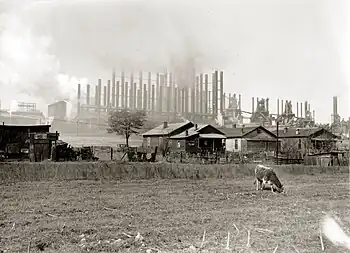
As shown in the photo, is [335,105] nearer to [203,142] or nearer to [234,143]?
[203,142]

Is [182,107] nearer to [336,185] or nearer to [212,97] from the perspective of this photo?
[212,97]

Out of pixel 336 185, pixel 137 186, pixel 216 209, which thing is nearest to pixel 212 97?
pixel 216 209

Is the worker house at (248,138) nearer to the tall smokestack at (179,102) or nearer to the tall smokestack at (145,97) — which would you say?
the tall smokestack at (179,102)

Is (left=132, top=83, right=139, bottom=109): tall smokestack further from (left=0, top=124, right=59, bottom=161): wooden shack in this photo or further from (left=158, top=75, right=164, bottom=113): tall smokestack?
(left=0, top=124, right=59, bottom=161): wooden shack

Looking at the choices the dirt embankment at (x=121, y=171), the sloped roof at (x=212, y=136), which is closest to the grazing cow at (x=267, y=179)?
the dirt embankment at (x=121, y=171)

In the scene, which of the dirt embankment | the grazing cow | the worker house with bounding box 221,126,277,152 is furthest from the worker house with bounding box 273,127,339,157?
the grazing cow

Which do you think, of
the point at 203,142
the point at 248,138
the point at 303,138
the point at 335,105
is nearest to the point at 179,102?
the point at 335,105

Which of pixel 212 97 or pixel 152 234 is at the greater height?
pixel 212 97
